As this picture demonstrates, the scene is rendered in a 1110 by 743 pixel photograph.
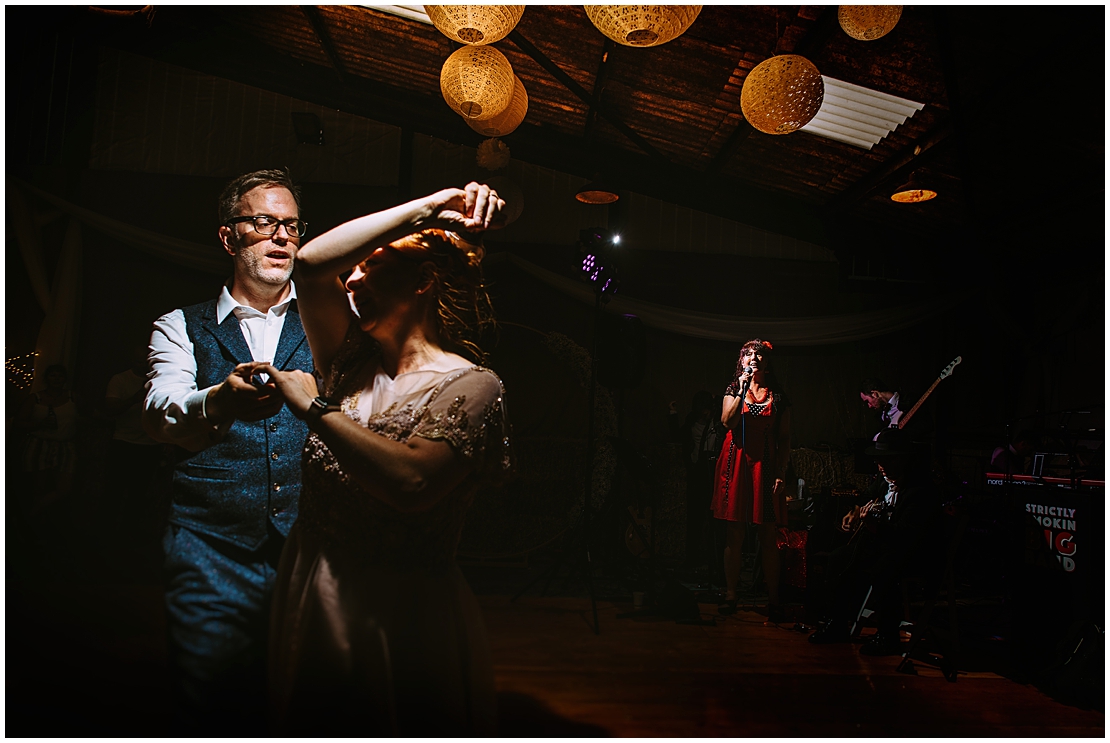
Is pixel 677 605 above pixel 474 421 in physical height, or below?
below

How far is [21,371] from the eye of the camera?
7.45ft

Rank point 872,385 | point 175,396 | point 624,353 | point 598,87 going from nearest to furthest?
1. point 175,396
2. point 624,353
3. point 598,87
4. point 872,385

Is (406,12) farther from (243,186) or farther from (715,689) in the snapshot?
(715,689)

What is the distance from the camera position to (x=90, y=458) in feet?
7.70

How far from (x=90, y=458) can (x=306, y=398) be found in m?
1.46

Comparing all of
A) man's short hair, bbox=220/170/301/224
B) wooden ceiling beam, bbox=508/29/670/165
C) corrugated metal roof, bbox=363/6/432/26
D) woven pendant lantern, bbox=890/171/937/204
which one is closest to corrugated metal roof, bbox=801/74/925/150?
woven pendant lantern, bbox=890/171/937/204

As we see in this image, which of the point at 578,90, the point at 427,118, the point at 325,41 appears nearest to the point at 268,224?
the point at 578,90

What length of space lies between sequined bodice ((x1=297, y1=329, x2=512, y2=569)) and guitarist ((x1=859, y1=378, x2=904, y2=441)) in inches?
168

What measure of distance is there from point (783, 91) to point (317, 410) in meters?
2.45

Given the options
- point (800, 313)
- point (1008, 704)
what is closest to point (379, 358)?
point (1008, 704)

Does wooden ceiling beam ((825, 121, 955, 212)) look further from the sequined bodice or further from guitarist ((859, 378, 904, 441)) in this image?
the sequined bodice

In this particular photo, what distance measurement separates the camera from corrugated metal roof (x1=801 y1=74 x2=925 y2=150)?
14.0 ft

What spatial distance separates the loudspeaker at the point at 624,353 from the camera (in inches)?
153

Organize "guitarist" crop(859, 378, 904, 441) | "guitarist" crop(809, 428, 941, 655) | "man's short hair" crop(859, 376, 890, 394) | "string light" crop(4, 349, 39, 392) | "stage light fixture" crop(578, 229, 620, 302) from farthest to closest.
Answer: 1. "man's short hair" crop(859, 376, 890, 394)
2. "guitarist" crop(859, 378, 904, 441)
3. "stage light fixture" crop(578, 229, 620, 302)
4. "guitarist" crop(809, 428, 941, 655)
5. "string light" crop(4, 349, 39, 392)
